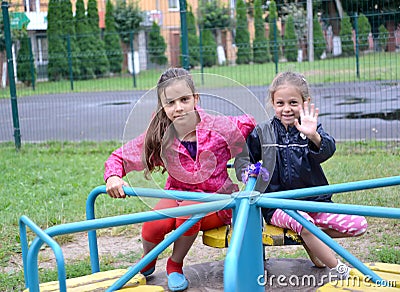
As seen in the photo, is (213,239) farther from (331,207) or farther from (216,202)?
(331,207)

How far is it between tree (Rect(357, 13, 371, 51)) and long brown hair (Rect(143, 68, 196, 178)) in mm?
8657

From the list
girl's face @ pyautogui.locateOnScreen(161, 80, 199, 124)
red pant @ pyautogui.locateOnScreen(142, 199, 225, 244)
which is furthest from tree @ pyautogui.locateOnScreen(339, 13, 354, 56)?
girl's face @ pyautogui.locateOnScreen(161, 80, 199, 124)

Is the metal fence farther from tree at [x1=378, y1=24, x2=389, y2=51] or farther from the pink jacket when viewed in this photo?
the pink jacket

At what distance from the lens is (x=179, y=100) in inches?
113

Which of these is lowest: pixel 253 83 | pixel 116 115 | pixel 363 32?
pixel 116 115

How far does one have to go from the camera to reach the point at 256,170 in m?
3.08

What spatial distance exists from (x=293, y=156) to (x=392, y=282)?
79 centimetres

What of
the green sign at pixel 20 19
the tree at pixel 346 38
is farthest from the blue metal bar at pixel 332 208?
the green sign at pixel 20 19

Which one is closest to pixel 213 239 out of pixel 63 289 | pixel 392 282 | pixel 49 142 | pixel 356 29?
pixel 392 282

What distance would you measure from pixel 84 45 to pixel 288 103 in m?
21.0

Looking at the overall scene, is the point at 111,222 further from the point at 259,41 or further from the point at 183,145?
the point at 259,41

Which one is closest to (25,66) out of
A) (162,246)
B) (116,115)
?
(116,115)

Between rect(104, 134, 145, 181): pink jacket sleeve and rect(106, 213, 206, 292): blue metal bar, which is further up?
rect(104, 134, 145, 181): pink jacket sleeve

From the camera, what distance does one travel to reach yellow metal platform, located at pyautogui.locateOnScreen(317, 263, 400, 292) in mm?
2977
